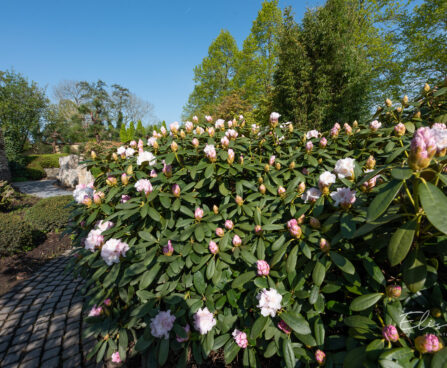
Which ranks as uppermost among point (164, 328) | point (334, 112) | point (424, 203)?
point (334, 112)

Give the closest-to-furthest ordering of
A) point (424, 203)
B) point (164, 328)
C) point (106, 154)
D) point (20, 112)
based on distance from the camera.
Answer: point (424, 203), point (164, 328), point (106, 154), point (20, 112)

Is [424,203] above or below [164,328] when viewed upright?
above

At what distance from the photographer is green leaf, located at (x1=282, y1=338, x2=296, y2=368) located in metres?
0.98

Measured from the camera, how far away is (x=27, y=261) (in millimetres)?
3584

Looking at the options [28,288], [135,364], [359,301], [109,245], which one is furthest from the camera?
[28,288]

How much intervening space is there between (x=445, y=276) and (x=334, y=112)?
8.67m

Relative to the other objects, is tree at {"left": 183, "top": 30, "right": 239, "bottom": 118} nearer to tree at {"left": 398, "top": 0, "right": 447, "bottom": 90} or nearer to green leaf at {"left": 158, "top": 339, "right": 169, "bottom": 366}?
tree at {"left": 398, "top": 0, "right": 447, "bottom": 90}

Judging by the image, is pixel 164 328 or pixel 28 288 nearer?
pixel 164 328

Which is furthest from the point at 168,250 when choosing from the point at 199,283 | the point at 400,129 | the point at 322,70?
the point at 322,70

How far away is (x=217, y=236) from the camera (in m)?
1.40

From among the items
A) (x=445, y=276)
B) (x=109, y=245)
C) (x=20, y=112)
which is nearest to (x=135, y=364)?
(x=109, y=245)

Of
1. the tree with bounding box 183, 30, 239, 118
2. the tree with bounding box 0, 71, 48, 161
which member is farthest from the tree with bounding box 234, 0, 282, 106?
the tree with bounding box 0, 71, 48, 161

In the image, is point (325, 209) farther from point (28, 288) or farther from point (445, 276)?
point (28, 288)

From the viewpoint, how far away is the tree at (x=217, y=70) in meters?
17.2
